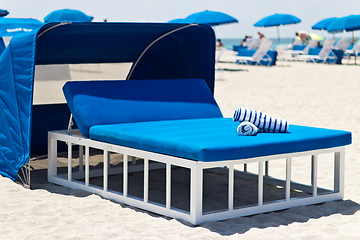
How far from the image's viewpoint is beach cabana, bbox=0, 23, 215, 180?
4945 millimetres

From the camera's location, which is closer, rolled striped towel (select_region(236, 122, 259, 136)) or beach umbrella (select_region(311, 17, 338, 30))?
rolled striped towel (select_region(236, 122, 259, 136))

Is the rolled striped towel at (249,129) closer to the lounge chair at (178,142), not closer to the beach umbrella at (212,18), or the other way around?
the lounge chair at (178,142)

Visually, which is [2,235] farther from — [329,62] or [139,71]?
[329,62]

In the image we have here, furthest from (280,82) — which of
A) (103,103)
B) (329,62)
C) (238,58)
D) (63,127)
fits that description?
(103,103)

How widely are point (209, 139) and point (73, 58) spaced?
237 centimetres

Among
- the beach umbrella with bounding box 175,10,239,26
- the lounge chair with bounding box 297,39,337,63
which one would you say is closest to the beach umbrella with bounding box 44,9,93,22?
the beach umbrella with bounding box 175,10,239,26

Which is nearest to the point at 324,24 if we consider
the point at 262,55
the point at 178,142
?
the point at 262,55

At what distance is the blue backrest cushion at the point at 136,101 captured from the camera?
4977 mm

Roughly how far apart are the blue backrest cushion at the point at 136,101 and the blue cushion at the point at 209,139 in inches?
8.1

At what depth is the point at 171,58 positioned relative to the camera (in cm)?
635

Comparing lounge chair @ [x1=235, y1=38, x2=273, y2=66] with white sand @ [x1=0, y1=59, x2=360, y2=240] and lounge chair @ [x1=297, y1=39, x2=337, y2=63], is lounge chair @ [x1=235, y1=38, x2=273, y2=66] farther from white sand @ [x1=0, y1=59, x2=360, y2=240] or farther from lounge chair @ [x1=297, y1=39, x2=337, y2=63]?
white sand @ [x1=0, y1=59, x2=360, y2=240]

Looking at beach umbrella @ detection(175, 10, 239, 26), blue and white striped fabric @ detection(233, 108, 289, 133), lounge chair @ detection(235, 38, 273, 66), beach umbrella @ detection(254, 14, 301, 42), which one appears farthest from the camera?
beach umbrella @ detection(254, 14, 301, 42)

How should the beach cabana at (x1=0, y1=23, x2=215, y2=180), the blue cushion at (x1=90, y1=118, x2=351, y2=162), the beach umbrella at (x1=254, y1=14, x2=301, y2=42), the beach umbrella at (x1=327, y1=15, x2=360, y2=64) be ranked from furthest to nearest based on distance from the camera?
the beach umbrella at (x1=254, y1=14, x2=301, y2=42), the beach umbrella at (x1=327, y1=15, x2=360, y2=64), the beach cabana at (x1=0, y1=23, x2=215, y2=180), the blue cushion at (x1=90, y1=118, x2=351, y2=162)

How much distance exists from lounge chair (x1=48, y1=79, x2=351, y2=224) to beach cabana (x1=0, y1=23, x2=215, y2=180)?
33 centimetres
